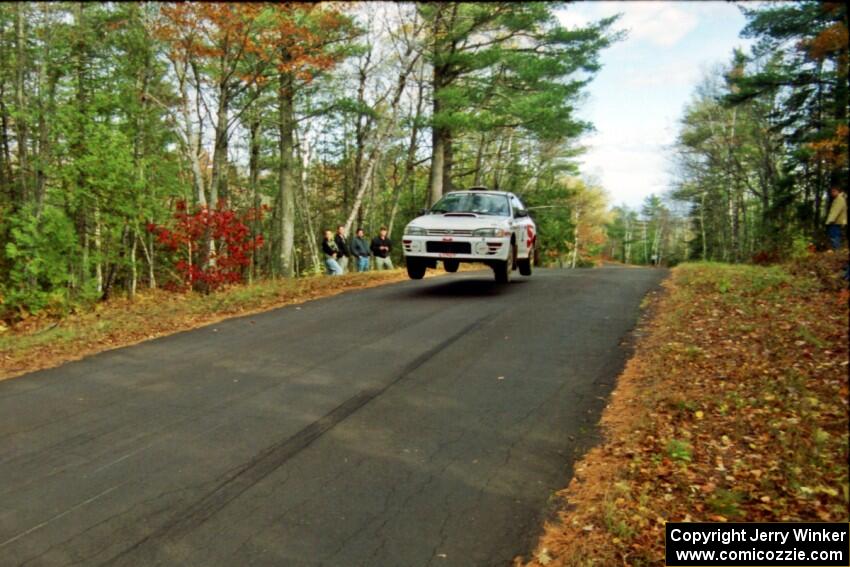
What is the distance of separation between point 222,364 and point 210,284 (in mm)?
7260

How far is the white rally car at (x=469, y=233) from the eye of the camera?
34.2 ft

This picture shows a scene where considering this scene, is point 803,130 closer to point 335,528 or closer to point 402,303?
point 402,303

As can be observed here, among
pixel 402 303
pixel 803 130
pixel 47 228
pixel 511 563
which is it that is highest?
pixel 803 130

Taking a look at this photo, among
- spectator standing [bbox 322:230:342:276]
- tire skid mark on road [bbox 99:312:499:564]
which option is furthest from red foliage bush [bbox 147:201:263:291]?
tire skid mark on road [bbox 99:312:499:564]

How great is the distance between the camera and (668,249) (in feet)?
304

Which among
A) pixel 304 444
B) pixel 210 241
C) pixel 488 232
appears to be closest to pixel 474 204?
pixel 488 232

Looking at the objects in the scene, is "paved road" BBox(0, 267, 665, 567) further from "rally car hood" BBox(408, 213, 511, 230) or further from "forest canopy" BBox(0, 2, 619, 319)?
"forest canopy" BBox(0, 2, 619, 319)

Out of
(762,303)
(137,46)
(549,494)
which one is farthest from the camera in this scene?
(137,46)

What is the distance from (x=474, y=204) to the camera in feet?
37.9

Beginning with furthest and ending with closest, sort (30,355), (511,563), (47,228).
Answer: (47,228), (30,355), (511,563)

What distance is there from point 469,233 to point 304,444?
20.8ft

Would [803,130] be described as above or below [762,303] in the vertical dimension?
above

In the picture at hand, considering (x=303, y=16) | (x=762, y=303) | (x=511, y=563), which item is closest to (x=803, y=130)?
(x=762, y=303)

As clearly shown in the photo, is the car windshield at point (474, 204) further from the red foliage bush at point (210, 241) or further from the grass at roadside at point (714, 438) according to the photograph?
the red foliage bush at point (210, 241)
